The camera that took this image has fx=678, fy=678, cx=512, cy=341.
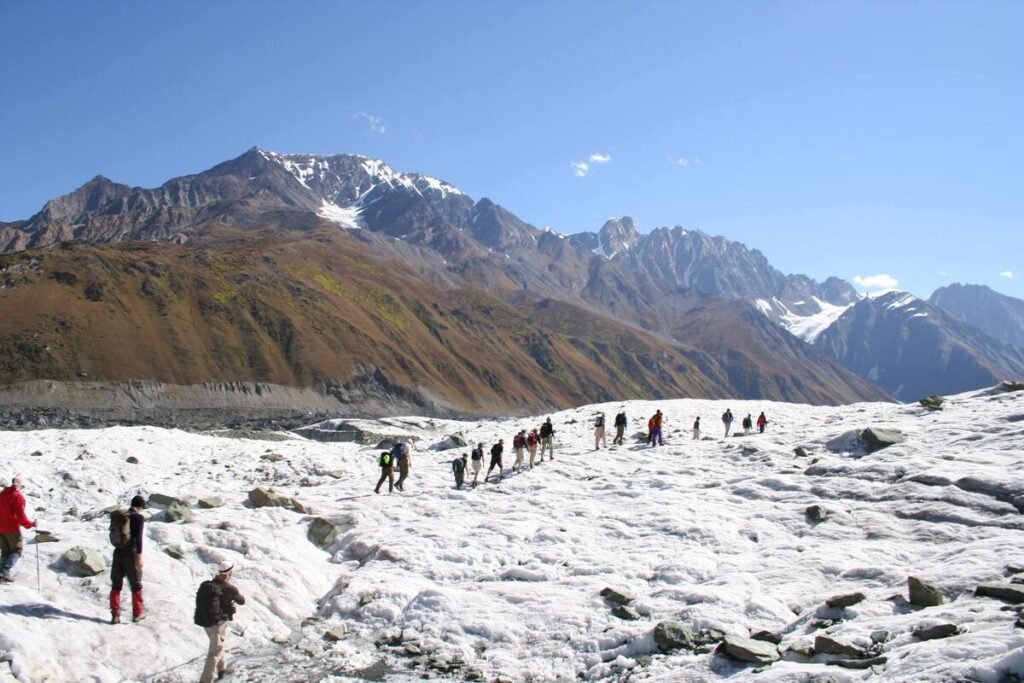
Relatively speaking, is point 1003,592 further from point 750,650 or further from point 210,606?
point 210,606

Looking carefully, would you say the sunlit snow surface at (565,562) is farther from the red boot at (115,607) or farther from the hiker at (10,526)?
the hiker at (10,526)

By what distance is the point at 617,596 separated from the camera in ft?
47.9

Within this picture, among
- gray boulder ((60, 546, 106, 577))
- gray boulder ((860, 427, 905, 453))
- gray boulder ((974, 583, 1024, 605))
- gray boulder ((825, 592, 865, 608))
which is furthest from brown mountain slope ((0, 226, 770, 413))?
gray boulder ((974, 583, 1024, 605))

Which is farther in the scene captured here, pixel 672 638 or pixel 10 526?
pixel 10 526

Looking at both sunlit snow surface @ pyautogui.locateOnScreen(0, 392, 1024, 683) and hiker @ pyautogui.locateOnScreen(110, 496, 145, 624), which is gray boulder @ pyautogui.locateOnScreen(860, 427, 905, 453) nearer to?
sunlit snow surface @ pyautogui.locateOnScreen(0, 392, 1024, 683)

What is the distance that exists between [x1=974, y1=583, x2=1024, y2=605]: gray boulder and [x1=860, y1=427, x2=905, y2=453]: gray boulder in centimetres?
1492

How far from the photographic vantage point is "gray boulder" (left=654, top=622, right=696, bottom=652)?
12.4 metres

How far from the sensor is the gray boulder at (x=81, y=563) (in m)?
13.9

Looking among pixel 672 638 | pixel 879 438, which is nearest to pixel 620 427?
pixel 879 438

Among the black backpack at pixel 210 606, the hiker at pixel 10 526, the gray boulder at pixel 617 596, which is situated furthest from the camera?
the gray boulder at pixel 617 596

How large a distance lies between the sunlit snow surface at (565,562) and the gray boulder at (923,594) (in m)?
0.33

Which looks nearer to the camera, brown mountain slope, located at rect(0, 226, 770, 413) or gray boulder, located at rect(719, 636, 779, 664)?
gray boulder, located at rect(719, 636, 779, 664)

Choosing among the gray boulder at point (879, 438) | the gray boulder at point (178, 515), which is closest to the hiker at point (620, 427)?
the gray boulder at point (879, 438)

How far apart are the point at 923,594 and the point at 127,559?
1498 centimetres
